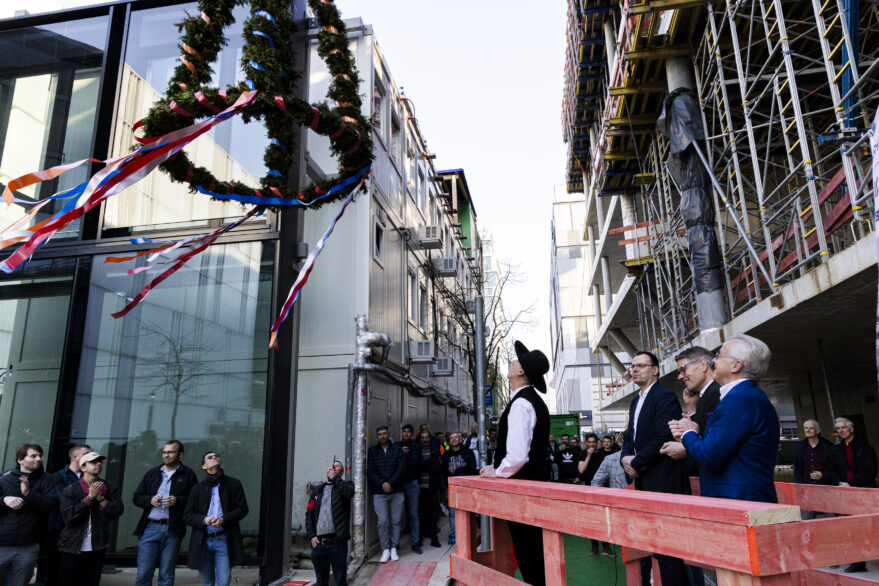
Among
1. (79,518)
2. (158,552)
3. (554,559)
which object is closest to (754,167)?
(554,559)

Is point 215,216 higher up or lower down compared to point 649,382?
higher up

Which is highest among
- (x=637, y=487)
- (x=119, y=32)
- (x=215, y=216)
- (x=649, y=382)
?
(x=119, y=32)

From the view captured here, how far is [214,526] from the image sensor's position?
711 centimetres

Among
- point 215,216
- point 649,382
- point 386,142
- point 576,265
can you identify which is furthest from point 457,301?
point 576,265

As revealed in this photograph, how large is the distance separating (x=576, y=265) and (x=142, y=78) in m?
53.5

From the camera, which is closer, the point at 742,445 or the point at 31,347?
the point at 742,445

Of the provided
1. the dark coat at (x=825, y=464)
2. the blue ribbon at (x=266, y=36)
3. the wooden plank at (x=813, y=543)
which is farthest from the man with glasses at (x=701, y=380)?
the blue ribbon at (x=266, y=36)

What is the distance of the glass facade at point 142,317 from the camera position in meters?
8.90

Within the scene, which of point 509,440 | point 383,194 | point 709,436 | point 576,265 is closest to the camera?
point 709,436

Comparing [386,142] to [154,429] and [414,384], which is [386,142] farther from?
[154,429]

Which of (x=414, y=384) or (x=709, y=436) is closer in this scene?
(x=709, y=436)

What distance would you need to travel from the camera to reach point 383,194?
14711mm

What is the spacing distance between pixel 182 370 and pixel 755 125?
1262 cm

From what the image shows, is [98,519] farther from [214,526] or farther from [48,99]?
[48,99]
